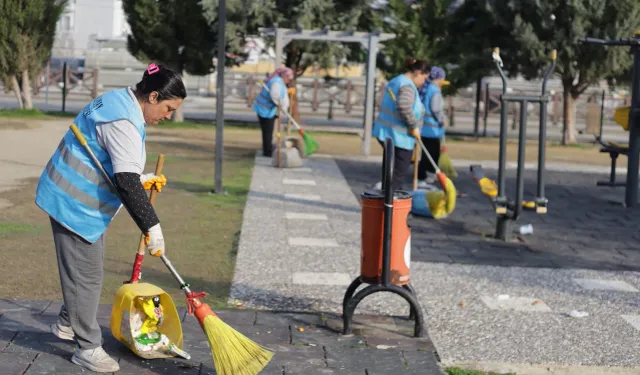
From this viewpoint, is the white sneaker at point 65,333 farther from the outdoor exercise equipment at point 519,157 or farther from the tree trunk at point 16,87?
the tree trunk at point 16,87

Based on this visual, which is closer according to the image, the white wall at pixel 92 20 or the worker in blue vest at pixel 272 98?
the worker in blue vest at pixel 272 98

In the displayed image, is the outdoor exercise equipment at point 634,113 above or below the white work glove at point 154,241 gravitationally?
above

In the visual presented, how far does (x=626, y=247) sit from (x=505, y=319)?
343 centimetres

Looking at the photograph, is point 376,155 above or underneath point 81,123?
underneath

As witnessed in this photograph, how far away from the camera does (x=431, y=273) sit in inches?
304

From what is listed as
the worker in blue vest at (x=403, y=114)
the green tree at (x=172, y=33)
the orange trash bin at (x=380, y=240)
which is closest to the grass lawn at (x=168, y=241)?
the orange trash bin at (x=380, y=240)

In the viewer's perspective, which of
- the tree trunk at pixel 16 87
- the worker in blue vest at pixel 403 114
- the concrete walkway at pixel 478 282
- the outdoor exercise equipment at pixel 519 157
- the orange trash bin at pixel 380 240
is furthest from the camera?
the tree trunk at pixel 16 87

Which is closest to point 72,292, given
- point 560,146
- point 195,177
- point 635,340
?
point 635,340

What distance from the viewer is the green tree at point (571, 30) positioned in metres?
20.8

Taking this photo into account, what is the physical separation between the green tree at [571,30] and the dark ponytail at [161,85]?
16859 mm

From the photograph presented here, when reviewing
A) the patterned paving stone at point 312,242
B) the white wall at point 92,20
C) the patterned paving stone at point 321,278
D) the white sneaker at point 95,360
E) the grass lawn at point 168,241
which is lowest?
the grass lawn at point 168,241

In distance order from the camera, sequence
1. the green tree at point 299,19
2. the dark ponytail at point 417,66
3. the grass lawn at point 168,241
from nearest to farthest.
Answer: the grass lawn at point 168,241
the dark ponytail at point 417,66
the green tree at point 299,19

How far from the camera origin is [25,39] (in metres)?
23.6

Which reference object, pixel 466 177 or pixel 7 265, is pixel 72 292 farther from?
pixel 466 177
